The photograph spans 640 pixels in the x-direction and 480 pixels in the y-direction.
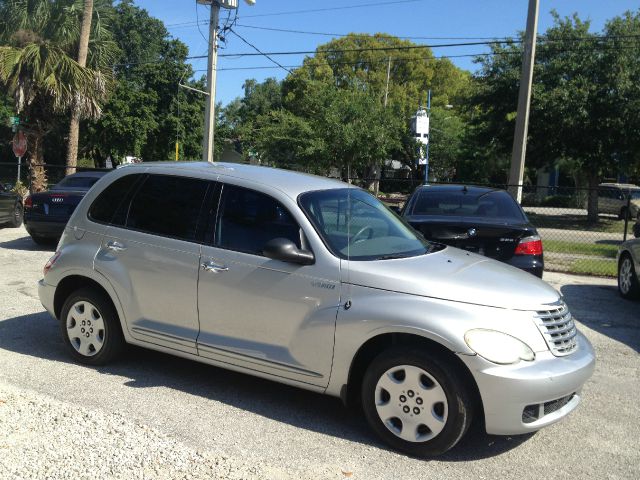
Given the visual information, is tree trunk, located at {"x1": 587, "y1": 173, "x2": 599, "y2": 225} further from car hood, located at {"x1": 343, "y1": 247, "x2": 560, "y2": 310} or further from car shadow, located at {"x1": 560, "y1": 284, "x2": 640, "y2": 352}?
car hood, located at {"x1": 343, "y1": 247, "x2": 560, "y2": 310}

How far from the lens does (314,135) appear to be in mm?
31156

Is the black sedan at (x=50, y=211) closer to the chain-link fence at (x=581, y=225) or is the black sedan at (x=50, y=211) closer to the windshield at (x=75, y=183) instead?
the windshield at (x=75, y=183)

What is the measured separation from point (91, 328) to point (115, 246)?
74 cm

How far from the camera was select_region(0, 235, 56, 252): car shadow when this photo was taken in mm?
12282

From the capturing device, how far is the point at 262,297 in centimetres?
435

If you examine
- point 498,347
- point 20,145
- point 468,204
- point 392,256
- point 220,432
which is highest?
point 20,145

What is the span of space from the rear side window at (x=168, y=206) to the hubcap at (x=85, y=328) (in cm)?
81

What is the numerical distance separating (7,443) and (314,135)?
2815 cm

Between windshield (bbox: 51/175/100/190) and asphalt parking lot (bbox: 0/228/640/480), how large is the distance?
25.5ft

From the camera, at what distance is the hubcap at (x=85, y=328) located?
17.1 ft

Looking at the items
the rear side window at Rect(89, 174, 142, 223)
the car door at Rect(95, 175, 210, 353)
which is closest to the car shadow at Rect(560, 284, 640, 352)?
the car door at Rect(95, 175, 210, 353)

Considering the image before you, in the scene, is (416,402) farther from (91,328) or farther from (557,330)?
(91,328)

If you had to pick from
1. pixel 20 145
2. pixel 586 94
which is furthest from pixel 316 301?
pixel 586 94

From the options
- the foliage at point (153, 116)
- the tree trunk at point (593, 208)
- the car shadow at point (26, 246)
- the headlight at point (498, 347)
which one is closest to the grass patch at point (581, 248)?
the tree trunk at point (593, 208)
